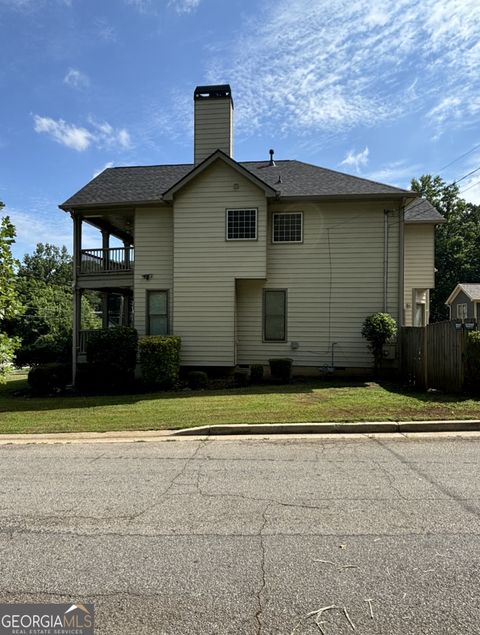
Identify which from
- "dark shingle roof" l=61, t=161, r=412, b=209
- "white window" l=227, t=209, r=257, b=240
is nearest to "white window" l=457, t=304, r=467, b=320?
"dark shingle roof" l=61, t=161, r=412, b=209

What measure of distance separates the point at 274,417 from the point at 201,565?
17.4 feet

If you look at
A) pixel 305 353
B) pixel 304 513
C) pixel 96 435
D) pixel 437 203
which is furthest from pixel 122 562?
pixel 437 203

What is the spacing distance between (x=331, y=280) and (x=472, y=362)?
18.7 feet

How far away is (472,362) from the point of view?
1005cm

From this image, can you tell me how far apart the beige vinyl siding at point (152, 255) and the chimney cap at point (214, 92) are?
4.65 meters

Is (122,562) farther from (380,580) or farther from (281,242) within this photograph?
(281,242)

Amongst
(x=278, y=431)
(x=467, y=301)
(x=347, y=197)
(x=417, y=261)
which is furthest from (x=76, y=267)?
(x=467, y=301)

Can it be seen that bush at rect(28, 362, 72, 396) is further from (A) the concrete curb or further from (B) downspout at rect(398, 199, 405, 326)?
(B) downspout at rect(398, 199, 405, 326)

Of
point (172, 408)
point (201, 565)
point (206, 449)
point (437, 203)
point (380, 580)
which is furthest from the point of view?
point (437, 203)

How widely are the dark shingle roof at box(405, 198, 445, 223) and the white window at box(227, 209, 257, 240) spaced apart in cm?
601

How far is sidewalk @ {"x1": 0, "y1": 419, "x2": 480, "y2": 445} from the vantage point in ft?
25.1

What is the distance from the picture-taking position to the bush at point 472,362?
392 inches

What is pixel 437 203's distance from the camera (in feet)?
162

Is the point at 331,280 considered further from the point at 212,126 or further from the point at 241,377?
the point at 212,126
